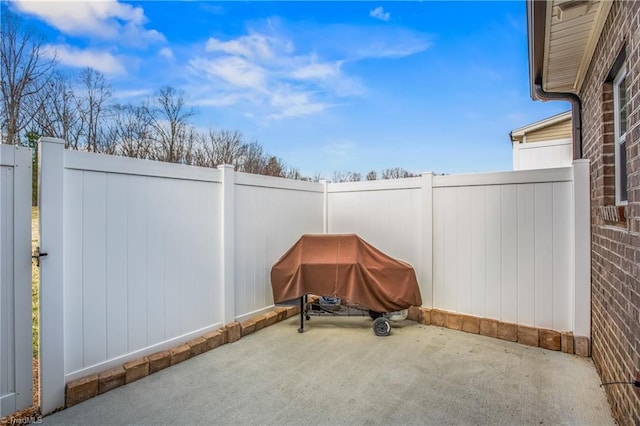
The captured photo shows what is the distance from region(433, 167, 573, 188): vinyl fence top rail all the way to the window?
90 centimetres

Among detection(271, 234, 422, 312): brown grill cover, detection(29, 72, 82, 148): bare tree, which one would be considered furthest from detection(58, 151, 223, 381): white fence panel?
detection(29, 72, 82, 148): bare tree

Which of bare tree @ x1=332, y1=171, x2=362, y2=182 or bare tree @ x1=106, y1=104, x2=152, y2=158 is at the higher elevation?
bare tree @ x1=106, y1=104, x2=152, y2=158

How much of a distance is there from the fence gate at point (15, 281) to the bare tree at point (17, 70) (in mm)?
5010

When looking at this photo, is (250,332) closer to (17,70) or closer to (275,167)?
(17,70)

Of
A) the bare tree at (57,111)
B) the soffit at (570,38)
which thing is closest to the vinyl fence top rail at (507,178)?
the soffit at (570,38)

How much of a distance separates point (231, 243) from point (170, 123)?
303 inches

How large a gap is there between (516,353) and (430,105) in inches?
274

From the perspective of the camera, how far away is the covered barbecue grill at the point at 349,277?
4.07 meters

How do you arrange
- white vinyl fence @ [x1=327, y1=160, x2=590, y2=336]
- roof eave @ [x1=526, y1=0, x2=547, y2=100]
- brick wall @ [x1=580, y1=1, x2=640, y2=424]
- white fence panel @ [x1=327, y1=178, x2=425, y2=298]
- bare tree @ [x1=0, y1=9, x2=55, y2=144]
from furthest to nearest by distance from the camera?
bare tree @ [x1=0, y1=9, x2=55, y2=144] → white fence panel @ [x1=327, y1=178, x2=425, y2=298] → white vinyl fence @ [x1=327, y1=160, x2=590, y2=336] → roof eave @ [x1=526, y1=0, x2=547, y2=100] → brick wall @ [x1=580, y1=1, x2=640, y2=424]

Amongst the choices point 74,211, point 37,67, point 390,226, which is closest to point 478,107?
point 390,226

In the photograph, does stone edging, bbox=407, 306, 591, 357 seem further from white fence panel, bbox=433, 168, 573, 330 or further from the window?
the window

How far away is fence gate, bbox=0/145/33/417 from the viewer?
2361 millimetres

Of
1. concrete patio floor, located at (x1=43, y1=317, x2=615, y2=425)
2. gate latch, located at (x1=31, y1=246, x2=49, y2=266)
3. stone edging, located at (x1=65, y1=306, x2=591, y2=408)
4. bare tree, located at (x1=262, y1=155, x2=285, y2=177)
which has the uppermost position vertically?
bare tree, located at (x1=262, y1=155, x2=285, y2=177)

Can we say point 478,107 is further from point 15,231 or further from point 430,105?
point 15,231
